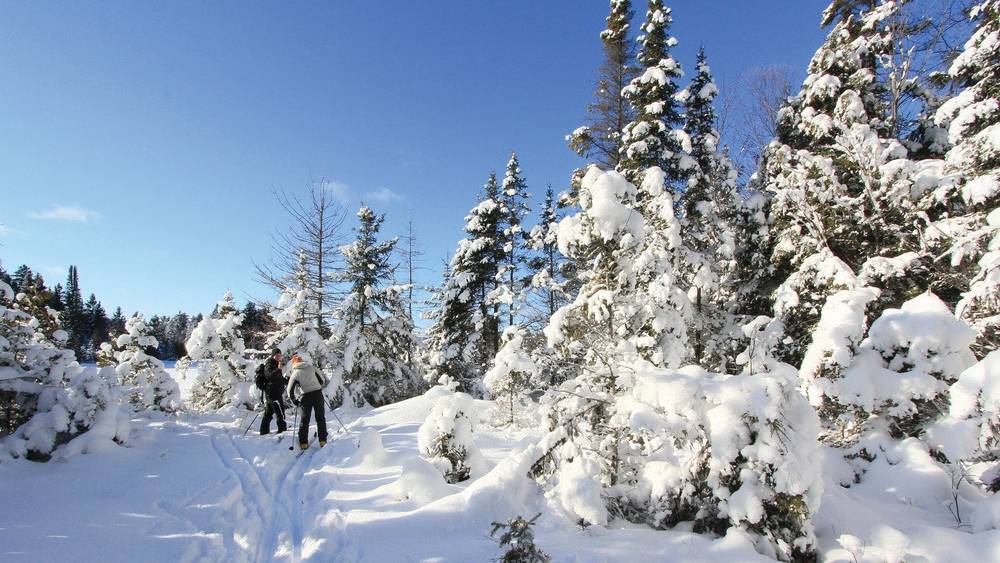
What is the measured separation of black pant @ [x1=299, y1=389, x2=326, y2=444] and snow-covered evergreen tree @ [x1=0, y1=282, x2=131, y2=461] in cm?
311

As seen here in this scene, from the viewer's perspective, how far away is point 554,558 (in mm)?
3807

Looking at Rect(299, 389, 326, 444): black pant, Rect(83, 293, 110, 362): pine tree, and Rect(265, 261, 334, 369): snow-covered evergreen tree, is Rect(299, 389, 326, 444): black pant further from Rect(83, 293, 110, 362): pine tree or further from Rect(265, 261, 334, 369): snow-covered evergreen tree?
Rect(83, 293, 110, 362): pine tree

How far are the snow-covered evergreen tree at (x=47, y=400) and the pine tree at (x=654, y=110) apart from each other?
13404 mm

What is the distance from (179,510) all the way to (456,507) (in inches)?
147

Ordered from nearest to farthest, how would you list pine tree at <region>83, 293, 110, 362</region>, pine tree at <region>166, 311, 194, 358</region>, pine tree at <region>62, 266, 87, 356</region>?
pine tree at <region>62, 266, 87, 356</region>
pine tree at <region>83, 293, 110, 362</region>
pine tree at <region>166, 311, 194, 358</region>

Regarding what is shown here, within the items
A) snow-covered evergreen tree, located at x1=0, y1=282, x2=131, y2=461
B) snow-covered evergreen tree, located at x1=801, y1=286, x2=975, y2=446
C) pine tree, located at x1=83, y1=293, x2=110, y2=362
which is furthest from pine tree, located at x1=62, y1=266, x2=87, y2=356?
snow-covered evergreen tree, located at x1=801, y1=286, x2=975, y2=446

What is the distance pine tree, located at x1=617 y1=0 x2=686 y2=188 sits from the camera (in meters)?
12.7

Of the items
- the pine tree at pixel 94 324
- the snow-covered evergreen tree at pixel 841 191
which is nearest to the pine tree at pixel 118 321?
the pine tree at pixel 94 324

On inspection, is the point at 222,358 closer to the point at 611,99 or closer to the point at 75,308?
the point at 611,99

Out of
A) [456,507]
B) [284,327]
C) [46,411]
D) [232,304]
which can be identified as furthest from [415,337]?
[456,507]

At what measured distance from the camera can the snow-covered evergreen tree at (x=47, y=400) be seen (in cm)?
707

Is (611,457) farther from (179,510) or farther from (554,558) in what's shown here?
(179,510)

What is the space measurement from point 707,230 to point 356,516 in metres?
12.4

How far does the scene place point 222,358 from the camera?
1402 centimetres
